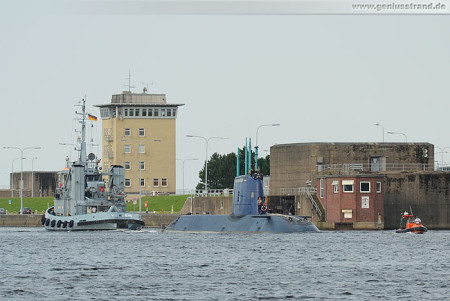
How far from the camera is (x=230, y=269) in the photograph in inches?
2734

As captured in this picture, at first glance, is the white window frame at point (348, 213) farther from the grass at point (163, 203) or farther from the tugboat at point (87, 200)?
the grass at point (163, 203)

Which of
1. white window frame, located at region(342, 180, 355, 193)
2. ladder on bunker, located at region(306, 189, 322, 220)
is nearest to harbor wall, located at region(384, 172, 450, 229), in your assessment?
white window frame, located at region(342, 180, 355, 193)

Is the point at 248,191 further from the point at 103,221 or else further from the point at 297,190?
the point at 297,190

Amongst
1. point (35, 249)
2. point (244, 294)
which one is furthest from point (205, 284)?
point (35, 249)

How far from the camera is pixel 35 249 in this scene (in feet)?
309

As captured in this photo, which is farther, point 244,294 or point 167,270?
point 167,270

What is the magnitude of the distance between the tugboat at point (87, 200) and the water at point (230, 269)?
25.8 m

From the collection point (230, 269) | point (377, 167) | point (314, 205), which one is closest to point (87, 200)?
point (314, 205)

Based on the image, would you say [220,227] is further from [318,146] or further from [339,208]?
[318,146]

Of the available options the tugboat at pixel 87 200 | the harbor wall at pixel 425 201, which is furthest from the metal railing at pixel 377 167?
the tugboat at pixel 87 200

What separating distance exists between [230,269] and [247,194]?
42710mm

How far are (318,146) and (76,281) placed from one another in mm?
90495

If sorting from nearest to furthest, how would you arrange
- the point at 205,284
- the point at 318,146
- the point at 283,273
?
the point at 205,284, the point at 283,273, the point at 318,146

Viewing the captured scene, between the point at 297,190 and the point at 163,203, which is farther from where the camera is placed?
the point at 163,203
